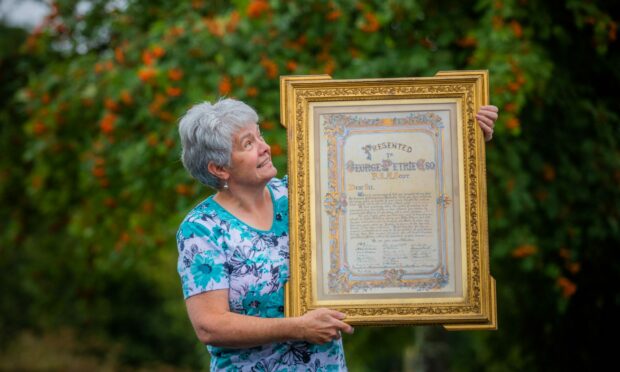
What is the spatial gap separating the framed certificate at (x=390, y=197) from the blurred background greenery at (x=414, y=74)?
2229mm

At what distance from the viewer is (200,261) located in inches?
104

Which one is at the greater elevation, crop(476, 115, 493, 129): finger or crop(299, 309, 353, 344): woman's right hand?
crop(476, 115, 493, 129): finger

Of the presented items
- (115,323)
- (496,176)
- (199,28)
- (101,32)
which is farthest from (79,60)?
(115,323)

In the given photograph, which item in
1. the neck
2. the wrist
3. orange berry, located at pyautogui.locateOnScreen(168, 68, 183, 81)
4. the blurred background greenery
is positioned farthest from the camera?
orange berry, located at pyautogui.locateOnScreen(168, 68, 183, 81)

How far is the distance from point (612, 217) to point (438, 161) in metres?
3.12

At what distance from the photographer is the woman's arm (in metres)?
2.56

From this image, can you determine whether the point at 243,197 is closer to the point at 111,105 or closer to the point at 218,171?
the point at 218,171

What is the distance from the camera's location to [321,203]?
2.70m

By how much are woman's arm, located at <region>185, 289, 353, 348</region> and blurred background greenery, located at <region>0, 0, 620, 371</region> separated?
2399mm

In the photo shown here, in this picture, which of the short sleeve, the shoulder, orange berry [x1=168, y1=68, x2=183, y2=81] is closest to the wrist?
the short sleeve

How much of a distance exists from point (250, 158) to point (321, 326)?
558 mm

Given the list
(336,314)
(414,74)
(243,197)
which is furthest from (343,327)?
(414,74)

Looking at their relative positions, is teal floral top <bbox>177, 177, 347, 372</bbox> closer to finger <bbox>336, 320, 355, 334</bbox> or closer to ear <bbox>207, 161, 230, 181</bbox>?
ear <bbox>207, 161, 230, 181</bbox>

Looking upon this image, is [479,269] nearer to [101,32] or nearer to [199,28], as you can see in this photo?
[199,28]
